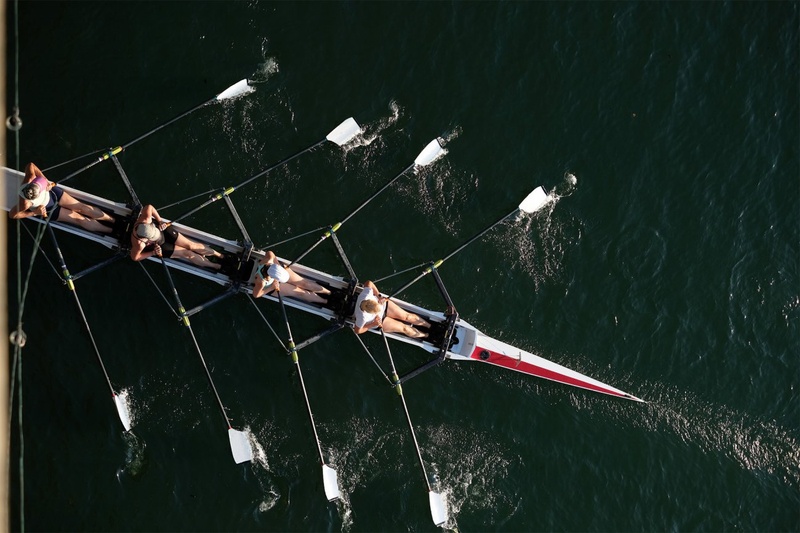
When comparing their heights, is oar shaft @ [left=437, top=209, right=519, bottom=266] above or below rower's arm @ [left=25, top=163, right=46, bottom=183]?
below

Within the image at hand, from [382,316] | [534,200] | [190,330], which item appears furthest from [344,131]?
[190,330]

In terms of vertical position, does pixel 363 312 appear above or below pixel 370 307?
above

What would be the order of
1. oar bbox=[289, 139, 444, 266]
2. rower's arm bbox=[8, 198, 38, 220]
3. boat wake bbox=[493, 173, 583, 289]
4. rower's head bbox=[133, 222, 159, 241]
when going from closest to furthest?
1. rower's head bbox=[133, 222, 159, 241]
2. rower's arm bbox=[8, 198, 38, 220]
3. oar bbox=[289, 139, 444, 266]
4. boat wake bbox=[493, 173, 583, 289]

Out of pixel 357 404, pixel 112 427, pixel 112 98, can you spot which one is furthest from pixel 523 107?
pixel 112 427

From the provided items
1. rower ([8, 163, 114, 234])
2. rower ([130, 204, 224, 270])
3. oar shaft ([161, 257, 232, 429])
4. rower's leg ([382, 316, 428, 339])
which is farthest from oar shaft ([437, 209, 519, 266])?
rower ([8, 163, 114, 234])

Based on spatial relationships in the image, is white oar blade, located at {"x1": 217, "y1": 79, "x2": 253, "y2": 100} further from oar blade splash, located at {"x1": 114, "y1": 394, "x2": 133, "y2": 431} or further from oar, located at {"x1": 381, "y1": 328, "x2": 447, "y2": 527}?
oar blade splash, located at {"x1": 114, "y1": 394, "x2": 133, "y2": 431}

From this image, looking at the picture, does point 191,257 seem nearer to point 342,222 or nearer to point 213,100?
point 342,222
